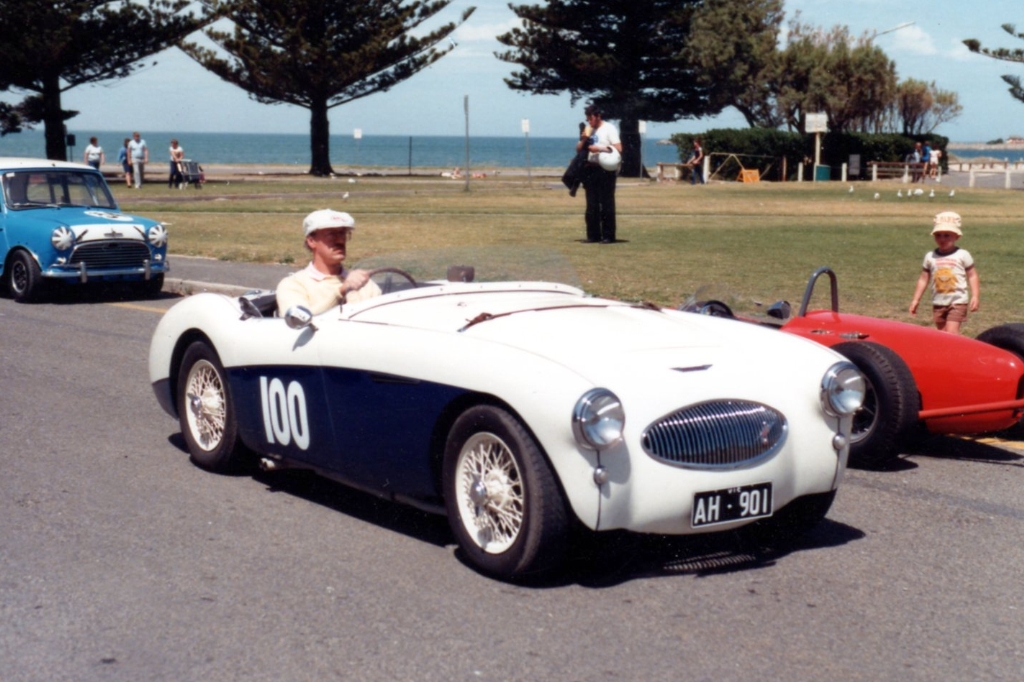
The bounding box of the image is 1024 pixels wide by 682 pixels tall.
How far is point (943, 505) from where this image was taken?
6.11 metres

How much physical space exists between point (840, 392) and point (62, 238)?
1079cm

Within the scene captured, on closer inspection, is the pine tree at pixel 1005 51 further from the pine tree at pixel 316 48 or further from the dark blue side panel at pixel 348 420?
the dark blue side panel at pixel 348 420

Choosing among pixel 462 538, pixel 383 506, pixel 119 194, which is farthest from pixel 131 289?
pixel 119 194

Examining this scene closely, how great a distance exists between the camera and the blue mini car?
1397cm

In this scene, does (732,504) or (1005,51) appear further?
(1005,51)

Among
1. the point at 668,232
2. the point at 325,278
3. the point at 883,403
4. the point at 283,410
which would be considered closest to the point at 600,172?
the point at 668,232

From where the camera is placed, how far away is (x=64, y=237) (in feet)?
45.9

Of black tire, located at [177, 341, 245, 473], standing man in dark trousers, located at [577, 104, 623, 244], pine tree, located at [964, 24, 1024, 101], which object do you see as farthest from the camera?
pine tree, located at [964, 24, 1024, 101]

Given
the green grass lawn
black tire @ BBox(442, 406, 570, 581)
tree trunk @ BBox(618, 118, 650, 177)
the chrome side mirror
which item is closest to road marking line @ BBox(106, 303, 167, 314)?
the green grass lawn

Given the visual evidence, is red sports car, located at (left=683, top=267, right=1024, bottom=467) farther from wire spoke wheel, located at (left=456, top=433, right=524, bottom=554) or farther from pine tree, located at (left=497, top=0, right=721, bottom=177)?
pine tree, located at (left=497, top=0, right=721, bottom=177)

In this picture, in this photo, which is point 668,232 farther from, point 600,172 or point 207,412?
point 207,412

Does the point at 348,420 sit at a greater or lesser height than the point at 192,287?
greater

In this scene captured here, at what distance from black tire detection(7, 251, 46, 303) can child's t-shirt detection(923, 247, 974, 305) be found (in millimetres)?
9216

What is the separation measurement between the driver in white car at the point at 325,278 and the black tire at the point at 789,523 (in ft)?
6.47
